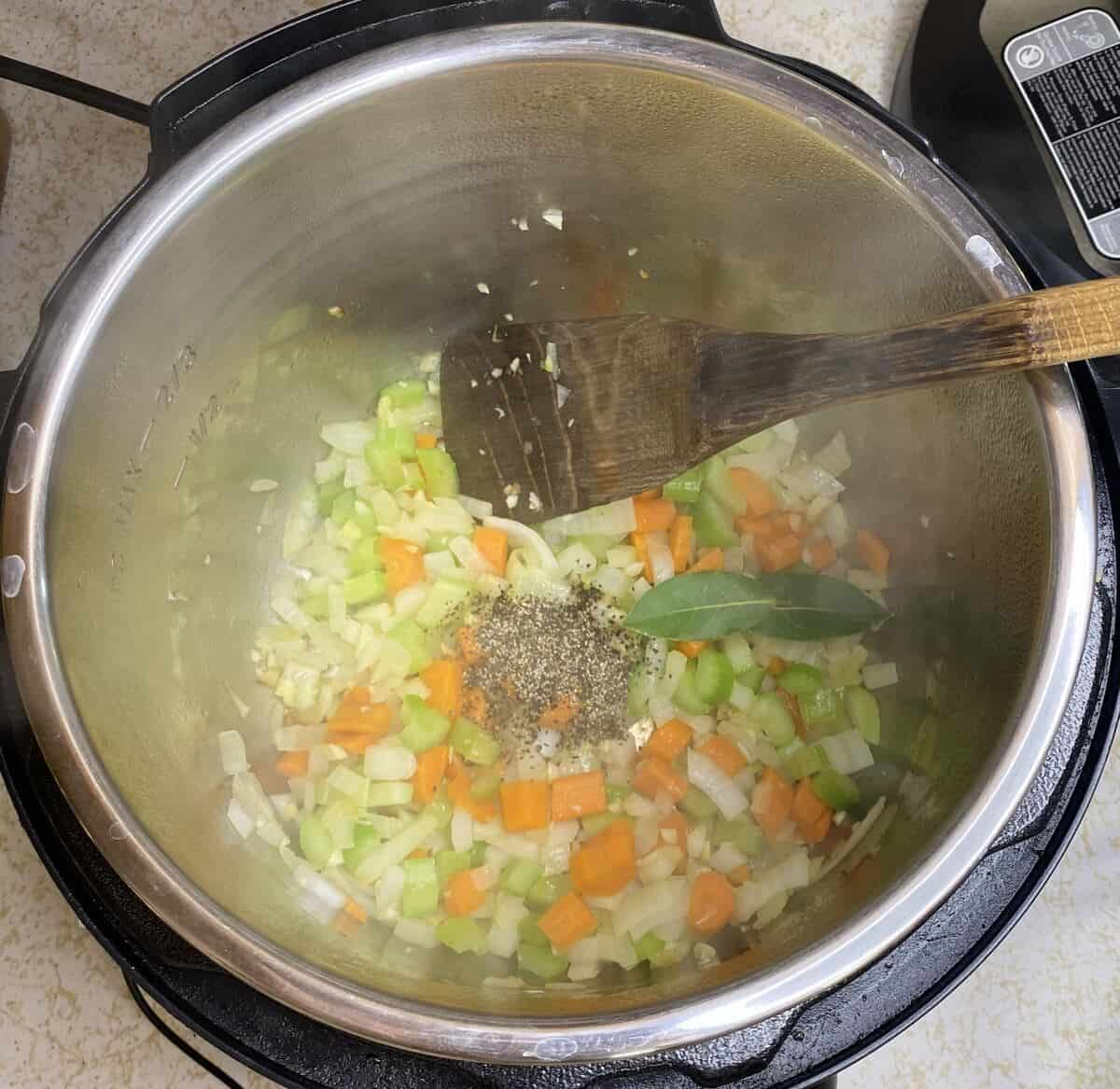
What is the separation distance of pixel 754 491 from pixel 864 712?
30 cm

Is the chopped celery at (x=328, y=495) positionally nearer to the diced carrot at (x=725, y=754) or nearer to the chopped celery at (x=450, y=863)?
the chopped celery at (x=450, y=863)

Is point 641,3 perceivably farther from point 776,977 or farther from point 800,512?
point 776,977

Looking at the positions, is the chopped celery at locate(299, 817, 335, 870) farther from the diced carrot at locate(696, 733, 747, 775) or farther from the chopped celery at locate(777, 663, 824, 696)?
the chopped celery at locate(777, 663, 824, 696)

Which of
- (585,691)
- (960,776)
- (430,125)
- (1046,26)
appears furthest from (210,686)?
(1046,26)

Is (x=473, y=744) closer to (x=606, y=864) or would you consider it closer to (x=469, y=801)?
(x=469, y=801)


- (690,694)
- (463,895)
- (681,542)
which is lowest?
(463,895)

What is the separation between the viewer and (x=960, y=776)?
2.61 ft

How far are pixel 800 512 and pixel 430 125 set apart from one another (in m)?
0.61

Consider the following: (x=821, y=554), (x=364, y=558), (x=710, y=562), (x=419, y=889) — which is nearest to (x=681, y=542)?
(x=710, y=562)

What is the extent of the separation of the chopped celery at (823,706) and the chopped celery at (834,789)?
6 centimetres

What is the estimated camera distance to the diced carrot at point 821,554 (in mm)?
1126

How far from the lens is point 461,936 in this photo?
38.3 inches

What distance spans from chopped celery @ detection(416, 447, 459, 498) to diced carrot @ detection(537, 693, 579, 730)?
0.30m

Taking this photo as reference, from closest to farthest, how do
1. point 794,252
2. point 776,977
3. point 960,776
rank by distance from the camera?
point 776,977 < point 960,776 < point 794,252
